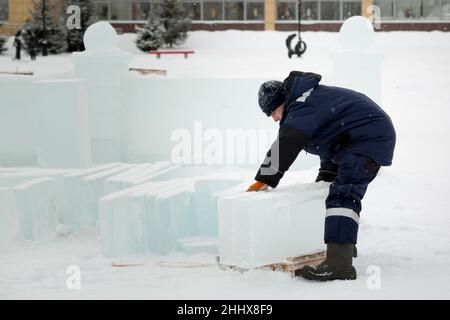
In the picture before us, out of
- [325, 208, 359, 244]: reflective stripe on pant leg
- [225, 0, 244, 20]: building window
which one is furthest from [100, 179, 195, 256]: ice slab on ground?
[225, 0, 244, 20]: building window

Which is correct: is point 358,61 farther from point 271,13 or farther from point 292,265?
point 271,13

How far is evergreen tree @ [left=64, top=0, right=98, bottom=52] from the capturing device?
26.4m

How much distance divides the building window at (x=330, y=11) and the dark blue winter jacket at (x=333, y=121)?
28.5 meters

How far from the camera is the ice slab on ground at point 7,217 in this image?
273 inches

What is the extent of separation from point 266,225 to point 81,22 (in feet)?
74.0

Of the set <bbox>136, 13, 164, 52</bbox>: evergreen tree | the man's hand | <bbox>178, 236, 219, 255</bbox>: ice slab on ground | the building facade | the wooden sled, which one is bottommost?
<bbox>178, 236, 219, 255</bbox>: ice slab on ground

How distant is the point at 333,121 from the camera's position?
487 centimetres

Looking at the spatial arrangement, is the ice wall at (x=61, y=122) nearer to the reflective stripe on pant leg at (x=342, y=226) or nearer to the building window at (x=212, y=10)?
the reflective stripe on pant leg at (x=342, y=226)

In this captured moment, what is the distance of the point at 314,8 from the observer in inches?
1288

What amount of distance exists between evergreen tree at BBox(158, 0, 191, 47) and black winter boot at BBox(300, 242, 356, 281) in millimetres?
23523

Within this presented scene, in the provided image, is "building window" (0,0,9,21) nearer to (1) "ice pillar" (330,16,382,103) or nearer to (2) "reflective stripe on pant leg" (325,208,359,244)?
(1) "ice pillar" (330,16,382,103)

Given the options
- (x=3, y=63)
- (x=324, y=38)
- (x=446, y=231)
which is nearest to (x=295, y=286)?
(x=446, y=231)

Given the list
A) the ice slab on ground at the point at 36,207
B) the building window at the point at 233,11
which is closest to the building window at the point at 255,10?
the building window at the point at 233,11

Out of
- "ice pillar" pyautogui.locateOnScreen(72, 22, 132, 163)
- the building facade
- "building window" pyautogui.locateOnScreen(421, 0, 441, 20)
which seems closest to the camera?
"ice pillar" pyautogui.locateOnScreen(72, 22, 132, 163)
